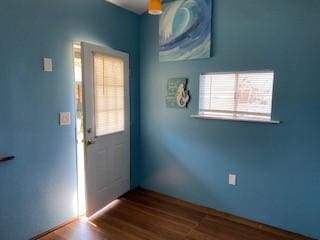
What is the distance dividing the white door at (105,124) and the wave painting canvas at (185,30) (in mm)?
585

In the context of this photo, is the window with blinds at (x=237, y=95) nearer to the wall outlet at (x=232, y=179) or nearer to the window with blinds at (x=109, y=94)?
the wall outlet at (x=232, y=179)

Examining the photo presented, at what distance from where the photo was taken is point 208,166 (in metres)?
2.75

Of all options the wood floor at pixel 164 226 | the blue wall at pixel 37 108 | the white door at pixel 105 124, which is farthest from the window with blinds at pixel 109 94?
the wood floor at pixel 164 226

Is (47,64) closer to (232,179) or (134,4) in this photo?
(134,4)

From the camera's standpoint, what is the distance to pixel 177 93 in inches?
114

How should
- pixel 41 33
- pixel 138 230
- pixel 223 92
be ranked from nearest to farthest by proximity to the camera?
1. pixel 41 33
2. pixel 138 230
3. pixel 223 92

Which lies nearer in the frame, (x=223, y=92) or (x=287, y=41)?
(x=287, y=41)

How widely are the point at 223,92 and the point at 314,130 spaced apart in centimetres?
98

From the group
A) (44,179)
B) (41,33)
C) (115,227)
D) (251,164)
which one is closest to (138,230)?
(115,227)

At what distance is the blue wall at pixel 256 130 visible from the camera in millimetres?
2133

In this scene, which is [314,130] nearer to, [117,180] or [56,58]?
[117,180]

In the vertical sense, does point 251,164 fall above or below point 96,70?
below

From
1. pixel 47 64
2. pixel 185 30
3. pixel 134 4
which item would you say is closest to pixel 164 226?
pixel 47 64

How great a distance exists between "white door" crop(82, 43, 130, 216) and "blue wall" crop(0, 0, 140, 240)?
0.59ft
